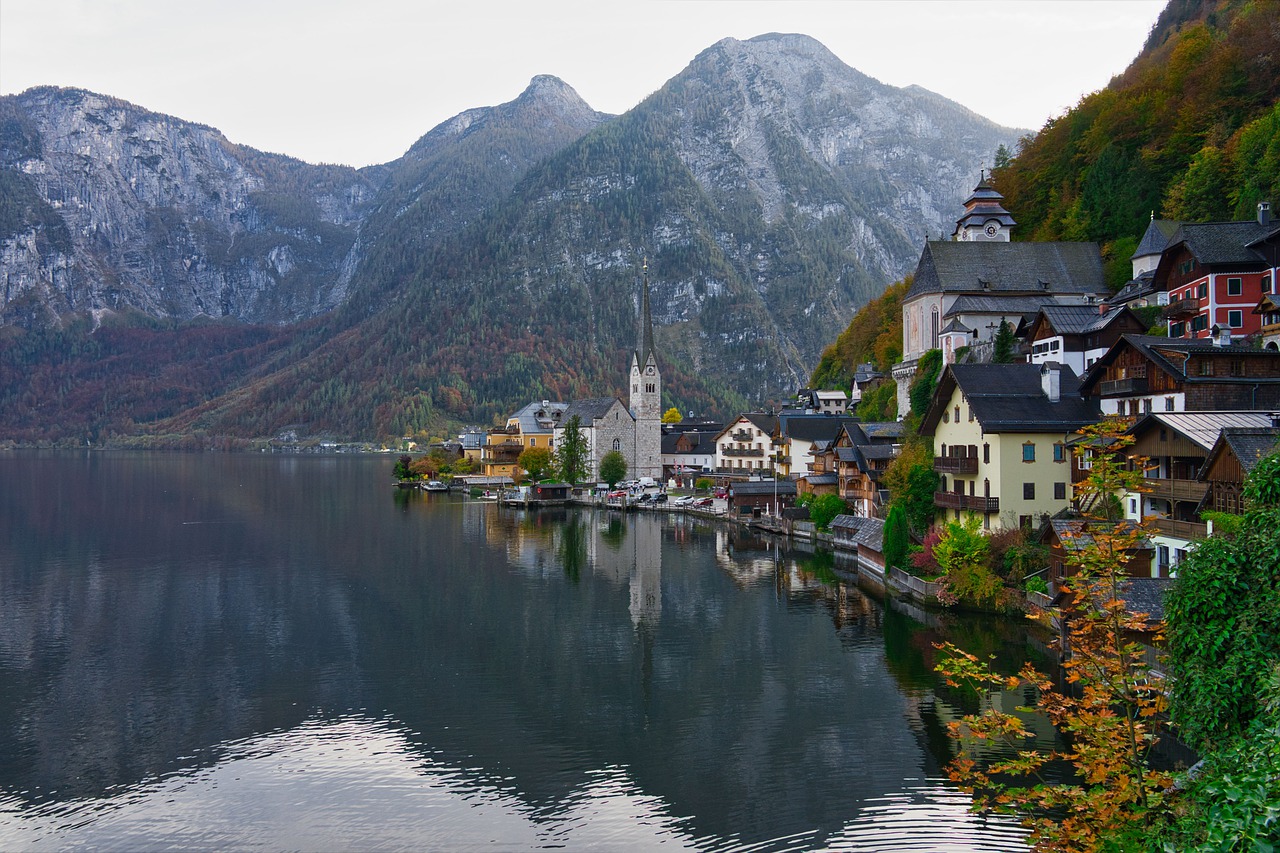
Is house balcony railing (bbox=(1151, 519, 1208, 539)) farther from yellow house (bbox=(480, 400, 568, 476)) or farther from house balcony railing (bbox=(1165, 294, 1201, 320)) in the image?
yellow house (bbox=(480, 400, 568, 476))

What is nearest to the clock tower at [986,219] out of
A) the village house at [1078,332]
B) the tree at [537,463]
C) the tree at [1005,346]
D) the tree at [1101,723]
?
the tree at [1005,346]

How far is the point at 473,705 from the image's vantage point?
90.0 ft

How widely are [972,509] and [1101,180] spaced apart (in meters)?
38.9

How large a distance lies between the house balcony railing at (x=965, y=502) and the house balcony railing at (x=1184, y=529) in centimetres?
1033

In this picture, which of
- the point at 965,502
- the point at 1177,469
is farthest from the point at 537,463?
the point at 1177,469

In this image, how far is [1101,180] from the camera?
6756 centimetres

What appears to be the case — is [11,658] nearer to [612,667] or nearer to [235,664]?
[235,664]

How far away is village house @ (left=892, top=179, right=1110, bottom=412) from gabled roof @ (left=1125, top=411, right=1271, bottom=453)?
29.3 m

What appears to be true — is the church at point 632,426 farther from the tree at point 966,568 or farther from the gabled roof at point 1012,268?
the tree at point 966,568

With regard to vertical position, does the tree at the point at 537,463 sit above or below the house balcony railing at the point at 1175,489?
below

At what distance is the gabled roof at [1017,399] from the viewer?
3947cm

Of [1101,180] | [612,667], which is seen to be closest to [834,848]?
[612,667]

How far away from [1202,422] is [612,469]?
73315mm

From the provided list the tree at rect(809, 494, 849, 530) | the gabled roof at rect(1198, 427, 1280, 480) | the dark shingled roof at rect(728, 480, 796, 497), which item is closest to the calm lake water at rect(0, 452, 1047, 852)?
the tree at rect(809, 494, 849, 530)
